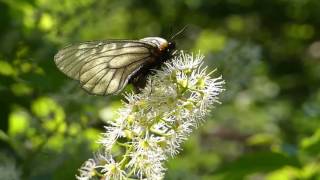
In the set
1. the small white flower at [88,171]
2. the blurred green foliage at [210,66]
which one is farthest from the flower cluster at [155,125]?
the blurred green foliage at [210,66]

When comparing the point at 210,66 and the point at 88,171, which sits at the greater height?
the point at 210,66

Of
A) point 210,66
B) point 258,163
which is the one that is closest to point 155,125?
point 258,163

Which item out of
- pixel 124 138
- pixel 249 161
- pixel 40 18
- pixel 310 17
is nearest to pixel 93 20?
pixel 40 18

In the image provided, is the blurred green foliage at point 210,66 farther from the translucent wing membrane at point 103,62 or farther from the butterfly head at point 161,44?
the butterfly head at point 161,44

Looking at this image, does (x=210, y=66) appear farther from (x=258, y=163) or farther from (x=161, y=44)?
(x=161, y=44)

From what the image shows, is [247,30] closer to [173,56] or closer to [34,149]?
[34,149]

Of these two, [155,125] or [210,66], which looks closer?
[155,125]

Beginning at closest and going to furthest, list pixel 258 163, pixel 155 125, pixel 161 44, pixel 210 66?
pixel 155 125 < pixel 161 44 < pixel 258 163 < pixel 210 66
